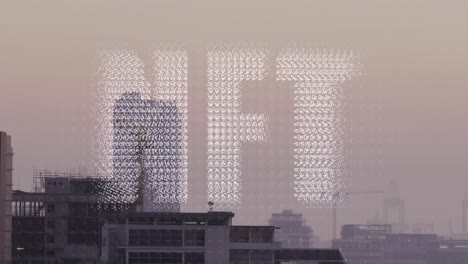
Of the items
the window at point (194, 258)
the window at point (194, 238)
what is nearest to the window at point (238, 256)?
the window at point (194, 258)

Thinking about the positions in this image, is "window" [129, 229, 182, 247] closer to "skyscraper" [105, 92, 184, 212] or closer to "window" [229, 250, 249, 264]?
"window" [229, 250, 249, 264]

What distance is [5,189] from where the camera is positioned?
70750mm

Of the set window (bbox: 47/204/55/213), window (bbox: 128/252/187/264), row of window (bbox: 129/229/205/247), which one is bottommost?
window (bbox: 128/252/187/264)

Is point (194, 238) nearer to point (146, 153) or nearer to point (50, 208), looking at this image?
point (50, 208)

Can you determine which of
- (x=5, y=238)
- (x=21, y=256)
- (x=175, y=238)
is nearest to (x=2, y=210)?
(x=5, y=238)

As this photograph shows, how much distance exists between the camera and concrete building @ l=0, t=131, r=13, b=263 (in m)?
70.1

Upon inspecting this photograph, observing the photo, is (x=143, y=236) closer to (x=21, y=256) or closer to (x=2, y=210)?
(x=21, y=256)

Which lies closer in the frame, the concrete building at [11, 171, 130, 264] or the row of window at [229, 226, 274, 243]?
the row of window at [229, 226, 274, 243]

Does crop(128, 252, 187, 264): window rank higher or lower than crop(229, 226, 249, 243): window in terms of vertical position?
lower

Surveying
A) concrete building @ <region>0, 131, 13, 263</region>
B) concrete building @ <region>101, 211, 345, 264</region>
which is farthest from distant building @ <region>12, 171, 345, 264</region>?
concrete building @ <region>0, 131, 13, 263</region>

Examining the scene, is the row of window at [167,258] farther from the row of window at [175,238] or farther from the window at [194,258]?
the row of window at [175,238]

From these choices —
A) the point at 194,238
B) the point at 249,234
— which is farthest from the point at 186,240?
the point at 249,234

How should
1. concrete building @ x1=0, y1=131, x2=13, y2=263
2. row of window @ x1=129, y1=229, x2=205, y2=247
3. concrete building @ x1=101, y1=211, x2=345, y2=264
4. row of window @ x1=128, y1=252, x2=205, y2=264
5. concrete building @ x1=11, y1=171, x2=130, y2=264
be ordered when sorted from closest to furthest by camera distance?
concrete building @ x1=0, y1=131, x2=13, y2=263, row of window @ x1=128, y1=252, x2=205, y2=264, concrete building @ x1=101, y1=211, x2=345, y2=264, row of window @ x1=129, y1=229, x2=205, y2=247, concrete building @ x1=11, y1=171, x2=130, y2=264

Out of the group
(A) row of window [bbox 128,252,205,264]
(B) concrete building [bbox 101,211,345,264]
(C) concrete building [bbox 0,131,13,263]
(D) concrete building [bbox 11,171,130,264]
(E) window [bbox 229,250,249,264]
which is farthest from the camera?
(D) concrete building [bbox 11,171,130,264]
